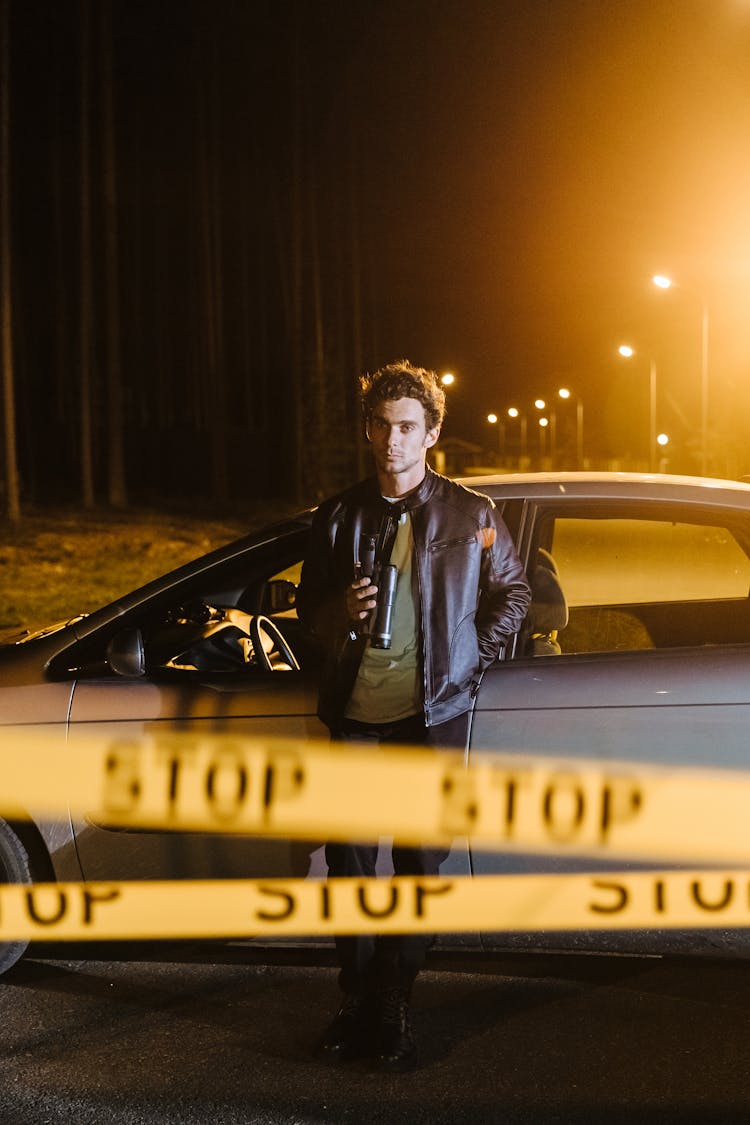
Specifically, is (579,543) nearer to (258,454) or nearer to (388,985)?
(388,985)

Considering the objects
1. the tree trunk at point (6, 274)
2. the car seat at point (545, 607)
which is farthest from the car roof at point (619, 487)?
the tree trunk at point (6, 274)

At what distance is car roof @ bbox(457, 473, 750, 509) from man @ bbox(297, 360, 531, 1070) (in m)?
0.32

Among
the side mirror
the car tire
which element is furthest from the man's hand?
the car tire

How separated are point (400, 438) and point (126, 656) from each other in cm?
101

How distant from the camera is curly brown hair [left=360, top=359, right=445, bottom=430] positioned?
376 cm

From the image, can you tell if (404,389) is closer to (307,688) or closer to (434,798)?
(307,688)

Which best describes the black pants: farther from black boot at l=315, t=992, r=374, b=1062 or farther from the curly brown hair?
the curly brown hair

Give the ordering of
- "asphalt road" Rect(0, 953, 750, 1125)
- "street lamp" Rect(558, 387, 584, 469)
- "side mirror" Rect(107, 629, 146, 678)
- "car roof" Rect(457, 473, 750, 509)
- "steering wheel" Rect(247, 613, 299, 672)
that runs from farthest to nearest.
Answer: "street lamp" Rect(558, 387, 584, 469)
"steering wheel" Rect(247, 613, 299, 672)
"car roof" Rect(457, 473, 750, 509)
"side mirror" Rect(107, 629, 146, 678)
"asphalt road" Rect(0, 953, 750, 1125)

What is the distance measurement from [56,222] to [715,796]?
171 feet

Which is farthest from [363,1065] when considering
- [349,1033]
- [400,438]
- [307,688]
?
[400,438]

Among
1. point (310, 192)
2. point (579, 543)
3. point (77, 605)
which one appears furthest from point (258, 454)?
point (77, 605)

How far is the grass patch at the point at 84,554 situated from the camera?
53.0 ft

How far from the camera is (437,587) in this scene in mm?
3643

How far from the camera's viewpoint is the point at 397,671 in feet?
12.0
